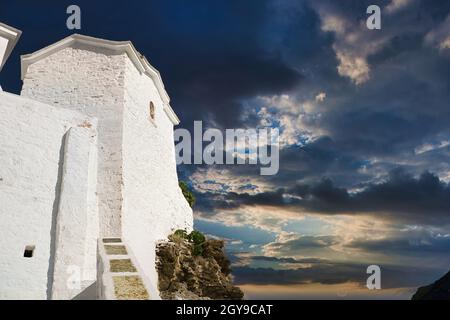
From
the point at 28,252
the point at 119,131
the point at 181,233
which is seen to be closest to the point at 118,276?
the point at 28,252

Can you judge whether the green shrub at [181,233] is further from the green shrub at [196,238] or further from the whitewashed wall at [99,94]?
the whitewashed wall at [99,94]

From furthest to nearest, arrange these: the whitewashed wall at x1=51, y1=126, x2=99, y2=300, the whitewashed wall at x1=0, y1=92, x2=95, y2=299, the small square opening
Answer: the whitewashed wall at x1=51, y1=126, x2=99, y2=300 → the small square opening → the whitewashed wall at x1=0, y1=92, x2=95, y2=299

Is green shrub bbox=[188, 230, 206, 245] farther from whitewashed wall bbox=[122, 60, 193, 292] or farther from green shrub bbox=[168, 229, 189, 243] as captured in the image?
whitewashed wall bbox=[122, 60, 193, 292]

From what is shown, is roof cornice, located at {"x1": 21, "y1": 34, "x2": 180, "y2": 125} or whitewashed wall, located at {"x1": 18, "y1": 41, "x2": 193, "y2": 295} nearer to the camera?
whitewashed wall, located at {"x1": 18, "y1": 41, "x2": 193, "y2": 295}

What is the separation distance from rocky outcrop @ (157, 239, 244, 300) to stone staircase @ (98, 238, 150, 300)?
4689mm

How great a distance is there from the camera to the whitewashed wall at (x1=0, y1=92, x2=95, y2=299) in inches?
502

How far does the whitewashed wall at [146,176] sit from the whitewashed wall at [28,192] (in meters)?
2.58

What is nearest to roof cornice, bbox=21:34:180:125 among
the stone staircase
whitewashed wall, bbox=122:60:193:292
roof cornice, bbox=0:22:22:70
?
whitewashed wall, bbox=122:60:193:292

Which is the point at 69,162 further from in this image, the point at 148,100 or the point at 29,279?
the point at 148,100

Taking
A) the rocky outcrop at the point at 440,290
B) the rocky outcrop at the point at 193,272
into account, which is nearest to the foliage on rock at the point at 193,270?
the rocky outcrop at the point at 193,272

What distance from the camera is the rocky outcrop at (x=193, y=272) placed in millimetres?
18445
